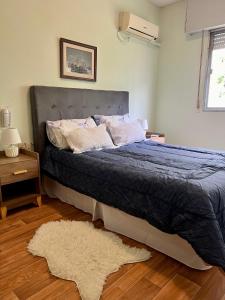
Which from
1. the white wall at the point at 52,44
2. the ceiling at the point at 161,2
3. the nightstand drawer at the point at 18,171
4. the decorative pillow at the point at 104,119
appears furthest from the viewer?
the ceiling at the point at 161,2

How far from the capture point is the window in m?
3.36

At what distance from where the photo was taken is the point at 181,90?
3.84 metres

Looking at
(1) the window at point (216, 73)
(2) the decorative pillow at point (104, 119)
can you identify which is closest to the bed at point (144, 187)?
(2) the decorative pillow at point (104, 119)

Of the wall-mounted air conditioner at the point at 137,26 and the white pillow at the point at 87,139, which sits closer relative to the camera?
the white pillow at the point at 87,139

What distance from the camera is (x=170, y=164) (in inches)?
81.0

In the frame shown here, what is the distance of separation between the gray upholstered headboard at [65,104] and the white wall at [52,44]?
0.11 m

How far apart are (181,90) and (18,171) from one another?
2.92 metres

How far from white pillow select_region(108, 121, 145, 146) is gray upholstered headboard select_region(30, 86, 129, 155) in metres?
0.44

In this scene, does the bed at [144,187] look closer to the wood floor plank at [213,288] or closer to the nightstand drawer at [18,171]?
the wood floor plank at [213,288]

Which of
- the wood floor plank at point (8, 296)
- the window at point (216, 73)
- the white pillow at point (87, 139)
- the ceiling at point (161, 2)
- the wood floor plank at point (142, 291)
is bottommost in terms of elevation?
the wood floor plank at point (142, 291)

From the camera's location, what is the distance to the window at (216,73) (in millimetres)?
3363

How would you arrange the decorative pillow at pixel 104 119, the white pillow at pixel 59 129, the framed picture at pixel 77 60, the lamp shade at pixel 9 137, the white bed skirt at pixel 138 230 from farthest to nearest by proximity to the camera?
the decorative pillow at pixel 104 119
the framed picture at pixel 77 60
the white pillow at pixel 59 129
the lamp shade at pixel 9 137
the white bed skirt at pixel 138 230

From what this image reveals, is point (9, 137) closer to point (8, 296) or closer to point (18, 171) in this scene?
point (18, 171)

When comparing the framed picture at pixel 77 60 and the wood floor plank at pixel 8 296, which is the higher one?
the framed picture at pixel 77 60
